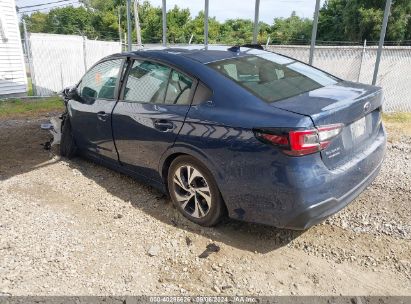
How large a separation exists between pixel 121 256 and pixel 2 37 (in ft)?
41.5

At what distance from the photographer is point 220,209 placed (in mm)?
3150

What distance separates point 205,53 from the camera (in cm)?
365

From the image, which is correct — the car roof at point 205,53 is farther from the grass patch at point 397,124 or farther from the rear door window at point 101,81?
the grass patch at point 397,124

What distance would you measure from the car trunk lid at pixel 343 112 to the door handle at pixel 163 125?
1022mm

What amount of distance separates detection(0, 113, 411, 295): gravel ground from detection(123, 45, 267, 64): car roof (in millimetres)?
1574

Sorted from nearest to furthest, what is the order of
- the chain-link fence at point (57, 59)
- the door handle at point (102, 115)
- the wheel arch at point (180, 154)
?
the wheel arch at point (180, 154) → the door handle at point (102, 115) → the chain-link fence at point (57, 59)

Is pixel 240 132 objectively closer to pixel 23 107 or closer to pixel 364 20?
pixel 23 107

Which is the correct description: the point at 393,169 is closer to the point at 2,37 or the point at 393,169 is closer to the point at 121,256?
the point at 121,256

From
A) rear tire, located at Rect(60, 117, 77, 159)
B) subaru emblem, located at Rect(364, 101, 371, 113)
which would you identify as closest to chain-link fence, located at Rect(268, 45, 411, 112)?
rear tire, located at Rect(60, 117, 77, 159)

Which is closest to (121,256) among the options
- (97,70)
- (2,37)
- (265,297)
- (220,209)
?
(220,209)

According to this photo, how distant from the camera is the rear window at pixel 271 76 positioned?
3.06 meters

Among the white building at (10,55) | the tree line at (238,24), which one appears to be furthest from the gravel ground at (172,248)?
the tree line at (238,24)

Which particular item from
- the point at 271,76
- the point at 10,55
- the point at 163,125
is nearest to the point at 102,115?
the point at 163,125

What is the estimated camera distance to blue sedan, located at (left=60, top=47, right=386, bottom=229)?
2.62 meters
